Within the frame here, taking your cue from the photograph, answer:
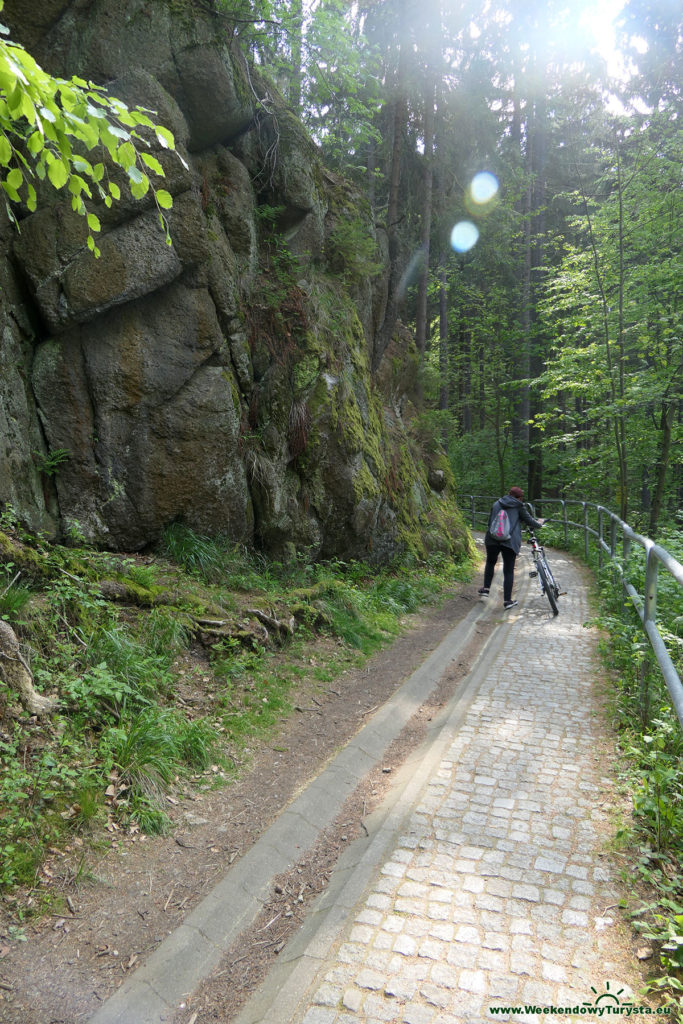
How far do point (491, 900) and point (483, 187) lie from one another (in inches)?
765

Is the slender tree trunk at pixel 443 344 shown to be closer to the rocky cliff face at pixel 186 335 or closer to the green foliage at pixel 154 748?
the rocky cliff face at pixel 186 335

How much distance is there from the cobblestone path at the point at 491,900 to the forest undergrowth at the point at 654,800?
146mm

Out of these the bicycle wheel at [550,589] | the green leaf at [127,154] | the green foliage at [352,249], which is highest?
the green foliage at [352,249]

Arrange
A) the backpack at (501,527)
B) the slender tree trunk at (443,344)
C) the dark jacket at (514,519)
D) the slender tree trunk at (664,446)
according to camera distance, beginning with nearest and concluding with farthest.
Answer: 1. the backpack at (501,527)
2. the dark jacket at (514,519)
3. the slender tree trunk at (664,446)
4. the slender tree trunk at (443,344)

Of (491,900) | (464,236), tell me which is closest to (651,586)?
(491,900)

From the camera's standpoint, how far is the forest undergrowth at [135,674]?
3.53 metres

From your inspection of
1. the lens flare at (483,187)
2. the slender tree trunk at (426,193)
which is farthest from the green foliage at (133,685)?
the lens flare at (483,187)

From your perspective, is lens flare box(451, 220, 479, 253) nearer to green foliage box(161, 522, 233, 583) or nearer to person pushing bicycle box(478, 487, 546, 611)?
person pushing bicycle box(478, 487, 546, 611)

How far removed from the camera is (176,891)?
3377 mm

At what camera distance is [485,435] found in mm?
A: 28156

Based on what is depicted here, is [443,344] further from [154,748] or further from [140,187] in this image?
[140,187]

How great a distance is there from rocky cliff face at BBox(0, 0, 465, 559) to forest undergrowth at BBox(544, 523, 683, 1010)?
18.0 ft

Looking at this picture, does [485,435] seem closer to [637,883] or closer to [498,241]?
[498,241]

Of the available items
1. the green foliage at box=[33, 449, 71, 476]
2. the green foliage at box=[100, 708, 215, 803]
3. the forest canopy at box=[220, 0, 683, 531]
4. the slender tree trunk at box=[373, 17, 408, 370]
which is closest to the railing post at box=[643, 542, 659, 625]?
the green foliage at box=[100, 708, 215, 803]
